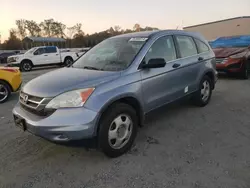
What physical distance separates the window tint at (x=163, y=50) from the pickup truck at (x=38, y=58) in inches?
497

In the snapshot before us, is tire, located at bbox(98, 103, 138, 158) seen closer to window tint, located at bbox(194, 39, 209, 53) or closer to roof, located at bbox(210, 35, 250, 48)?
window tint, located at bbox(194, 39, 209, 53)

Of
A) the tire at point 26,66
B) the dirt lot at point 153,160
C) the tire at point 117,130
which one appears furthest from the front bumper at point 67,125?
the tire at point 26,66

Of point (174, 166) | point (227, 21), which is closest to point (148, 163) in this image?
point (174, 166)

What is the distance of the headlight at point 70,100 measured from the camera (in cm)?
281

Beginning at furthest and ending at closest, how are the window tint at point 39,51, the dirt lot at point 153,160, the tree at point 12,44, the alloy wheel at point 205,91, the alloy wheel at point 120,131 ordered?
the tree at point 12,44 → the window tint at point 39,51 → the alloy wheel at point 205,91 → the alloy wheel at point 120,131 → the dirt lot at point 153,160

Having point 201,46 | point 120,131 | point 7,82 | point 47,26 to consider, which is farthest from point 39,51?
point 47,26

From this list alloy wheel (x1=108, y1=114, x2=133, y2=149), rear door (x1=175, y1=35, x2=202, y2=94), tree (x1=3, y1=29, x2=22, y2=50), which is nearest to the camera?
alloy wheel (x1=108, y1=114, x2=133, y2=149)

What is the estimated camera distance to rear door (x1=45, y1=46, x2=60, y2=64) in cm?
1727

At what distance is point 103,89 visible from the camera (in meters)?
2.96

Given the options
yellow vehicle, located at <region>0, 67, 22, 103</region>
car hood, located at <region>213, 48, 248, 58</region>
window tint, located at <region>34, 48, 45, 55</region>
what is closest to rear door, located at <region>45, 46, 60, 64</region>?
window tint, located at <region>34, 48, 45, 55</region>

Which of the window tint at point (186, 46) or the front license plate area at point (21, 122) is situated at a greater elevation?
the window tint at point (186, 46)

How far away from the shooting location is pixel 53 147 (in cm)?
358

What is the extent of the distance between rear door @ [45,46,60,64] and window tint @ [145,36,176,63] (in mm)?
14638

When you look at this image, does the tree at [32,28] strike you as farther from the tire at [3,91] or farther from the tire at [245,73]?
the tire at [245,73]
